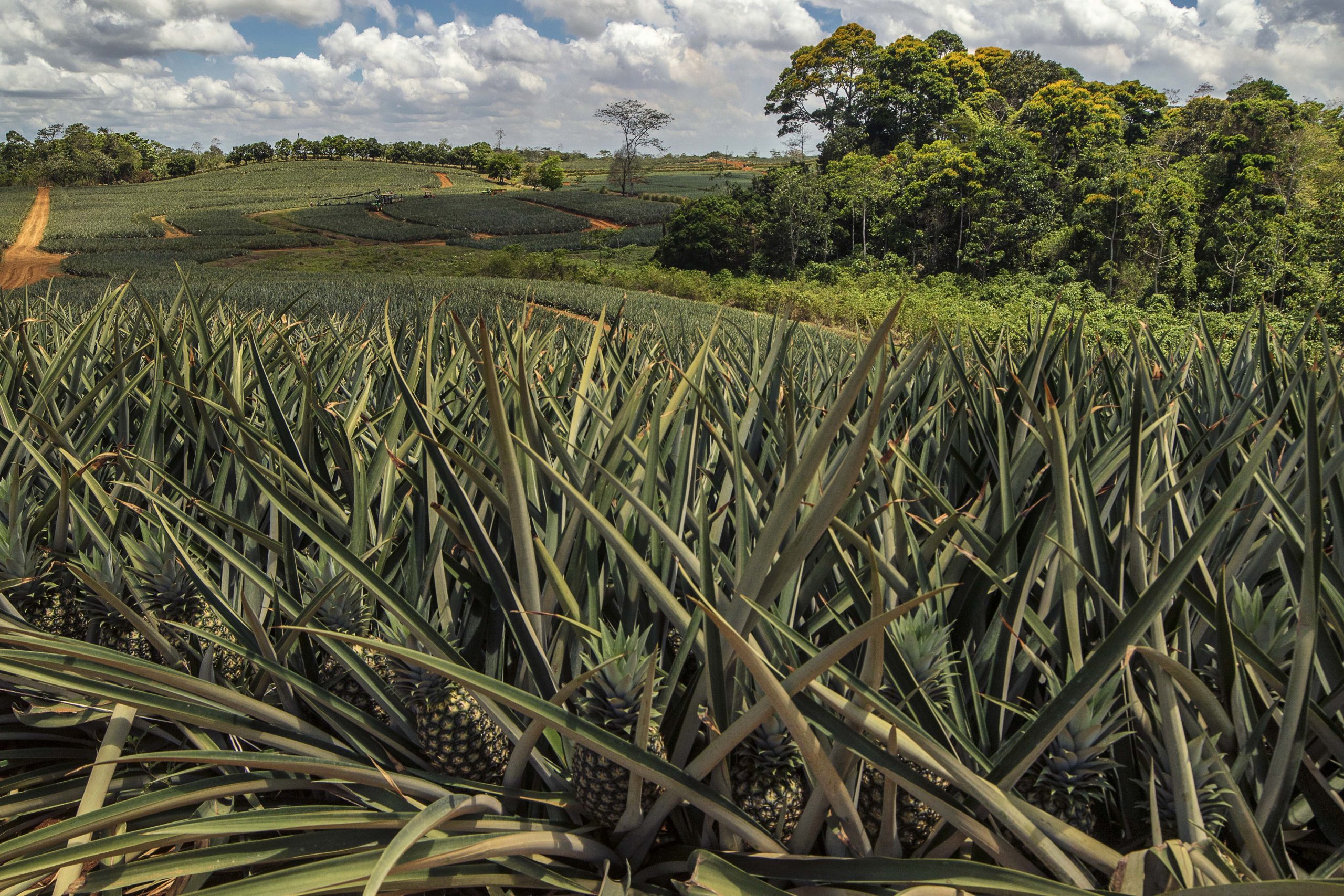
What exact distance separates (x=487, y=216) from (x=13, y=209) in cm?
3670

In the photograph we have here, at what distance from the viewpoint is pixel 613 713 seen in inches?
38.8

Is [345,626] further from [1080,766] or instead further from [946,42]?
[946,42]

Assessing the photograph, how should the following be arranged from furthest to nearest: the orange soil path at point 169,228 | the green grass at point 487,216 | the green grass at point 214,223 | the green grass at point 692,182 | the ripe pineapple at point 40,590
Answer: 1. the green grass at point 692,182
2. the green grass at point 487,216
3. the green grass at point 214,223
4. the orange soil path at point 169,228
5. the ripe pineapple at point 40,590

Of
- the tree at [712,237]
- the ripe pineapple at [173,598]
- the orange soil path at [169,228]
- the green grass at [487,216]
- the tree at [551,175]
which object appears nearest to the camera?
the ripe pineapple at [173,598]

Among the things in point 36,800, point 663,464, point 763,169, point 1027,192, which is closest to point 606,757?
point 663,464

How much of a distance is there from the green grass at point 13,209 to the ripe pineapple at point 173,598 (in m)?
59.1

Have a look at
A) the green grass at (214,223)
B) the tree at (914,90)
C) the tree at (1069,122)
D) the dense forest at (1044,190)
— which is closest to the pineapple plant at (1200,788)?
the dense forest at (1044,190)

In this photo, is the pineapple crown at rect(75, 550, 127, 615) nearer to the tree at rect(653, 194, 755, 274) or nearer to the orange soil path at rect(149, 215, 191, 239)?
the tree at rect(653, 194, 755, 274)

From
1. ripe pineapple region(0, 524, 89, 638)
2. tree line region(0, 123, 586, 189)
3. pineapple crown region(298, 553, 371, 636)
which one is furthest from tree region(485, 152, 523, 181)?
pineapple crown region(298, 553, 371, 636)

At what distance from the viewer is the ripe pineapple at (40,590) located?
1443 millimetres

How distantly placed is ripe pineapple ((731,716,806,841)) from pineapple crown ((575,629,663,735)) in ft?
0.49

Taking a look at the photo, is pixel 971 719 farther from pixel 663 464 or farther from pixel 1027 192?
→ pixel 1027 192

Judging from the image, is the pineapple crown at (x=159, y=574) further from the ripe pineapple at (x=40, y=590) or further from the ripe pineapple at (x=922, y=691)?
the ripe pineapple at (x=922, y=691)

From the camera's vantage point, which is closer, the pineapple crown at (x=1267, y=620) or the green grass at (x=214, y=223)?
the pineapple crown at (x=1267, y=620)
